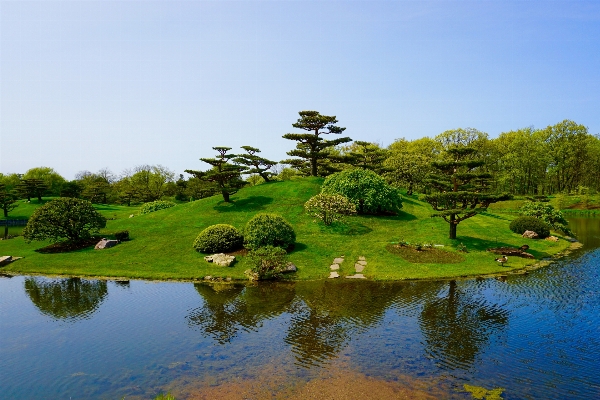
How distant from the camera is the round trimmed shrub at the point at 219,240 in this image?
117ft

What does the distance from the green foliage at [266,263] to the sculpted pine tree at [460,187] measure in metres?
17.6

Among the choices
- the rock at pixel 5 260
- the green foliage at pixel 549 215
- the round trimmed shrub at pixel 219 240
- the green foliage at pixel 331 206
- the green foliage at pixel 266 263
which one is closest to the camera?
the green foliage at pixel 266 263

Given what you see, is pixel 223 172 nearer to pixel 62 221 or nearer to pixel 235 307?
pixel 62 221

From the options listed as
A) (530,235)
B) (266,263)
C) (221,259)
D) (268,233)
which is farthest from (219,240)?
(530,235)

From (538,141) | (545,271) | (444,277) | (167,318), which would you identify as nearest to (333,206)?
(444,277)

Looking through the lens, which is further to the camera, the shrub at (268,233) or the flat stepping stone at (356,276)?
the shrub at (268,233)

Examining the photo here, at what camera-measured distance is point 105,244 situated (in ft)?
125

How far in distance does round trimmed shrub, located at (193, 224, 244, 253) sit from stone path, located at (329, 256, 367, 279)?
9.57m

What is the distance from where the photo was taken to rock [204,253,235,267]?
3281 cm

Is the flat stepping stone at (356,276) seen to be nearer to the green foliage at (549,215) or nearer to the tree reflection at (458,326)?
the tree reflection at (458,326)

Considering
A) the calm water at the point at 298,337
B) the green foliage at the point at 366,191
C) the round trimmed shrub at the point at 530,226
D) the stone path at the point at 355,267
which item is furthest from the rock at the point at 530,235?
the stone path at the point at 355,267

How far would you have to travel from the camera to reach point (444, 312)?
23.0 metres

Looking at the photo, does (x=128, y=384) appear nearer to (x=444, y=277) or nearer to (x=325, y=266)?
(x=325, y=266)

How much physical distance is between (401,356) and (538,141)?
337ft
